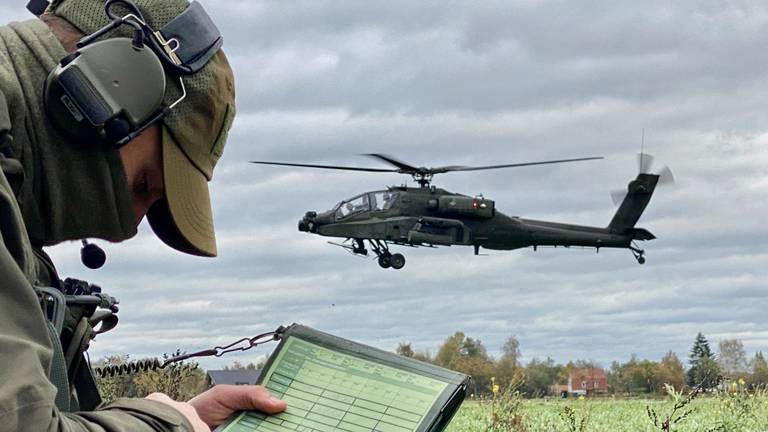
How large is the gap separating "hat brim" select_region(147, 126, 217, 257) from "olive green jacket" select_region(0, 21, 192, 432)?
0.30 ft

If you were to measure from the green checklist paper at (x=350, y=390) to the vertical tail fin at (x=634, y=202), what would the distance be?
3840cm

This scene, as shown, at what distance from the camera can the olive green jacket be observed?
135 cm

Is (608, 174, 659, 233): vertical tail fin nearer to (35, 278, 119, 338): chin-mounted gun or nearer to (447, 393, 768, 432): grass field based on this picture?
(447, 393, 768, 432): grass field

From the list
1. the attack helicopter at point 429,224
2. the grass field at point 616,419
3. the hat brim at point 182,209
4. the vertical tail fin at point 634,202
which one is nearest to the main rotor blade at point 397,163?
the attack helicopter at point 429,224

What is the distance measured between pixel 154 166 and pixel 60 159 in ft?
0.71

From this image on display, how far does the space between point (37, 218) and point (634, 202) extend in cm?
4210

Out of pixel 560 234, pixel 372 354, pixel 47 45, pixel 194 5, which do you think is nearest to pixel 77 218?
pixel 47 45

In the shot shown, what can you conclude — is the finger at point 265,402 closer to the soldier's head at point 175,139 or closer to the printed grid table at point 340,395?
the printed grid table at point 340,395

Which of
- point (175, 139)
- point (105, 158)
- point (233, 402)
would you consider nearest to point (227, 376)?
point (233, 402)

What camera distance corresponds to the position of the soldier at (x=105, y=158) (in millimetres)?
1663

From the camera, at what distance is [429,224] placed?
106 ft

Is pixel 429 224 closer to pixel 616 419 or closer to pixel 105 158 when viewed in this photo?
pixel 616 419

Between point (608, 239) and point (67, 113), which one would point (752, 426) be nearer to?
point (67, 113)

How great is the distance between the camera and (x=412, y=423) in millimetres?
2035
